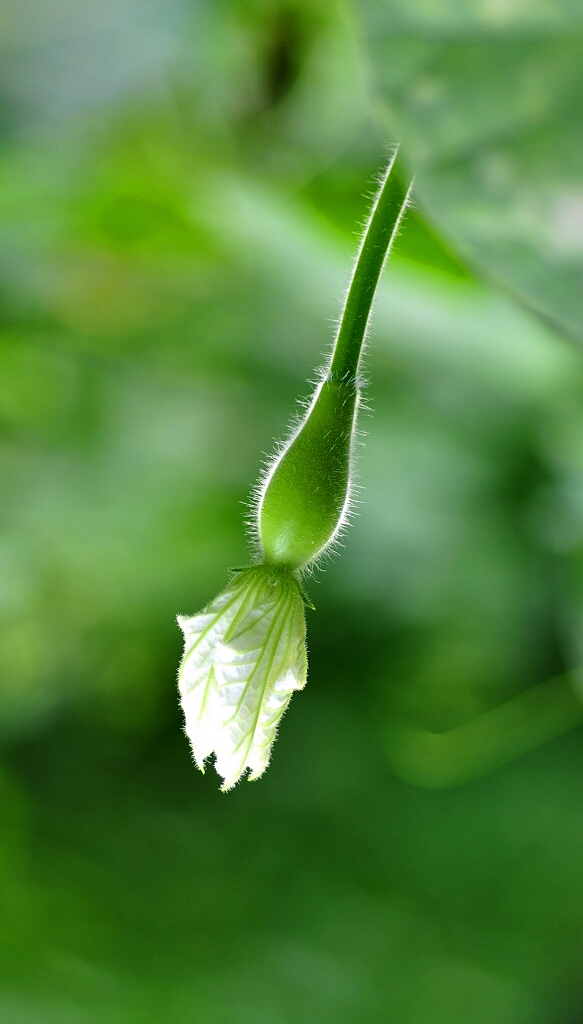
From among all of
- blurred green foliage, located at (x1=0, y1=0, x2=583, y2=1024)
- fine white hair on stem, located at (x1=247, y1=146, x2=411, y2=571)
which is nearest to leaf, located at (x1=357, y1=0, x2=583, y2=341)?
fine white hair on stem, located at (x1=247, y1=146, x2=411, y2=571)

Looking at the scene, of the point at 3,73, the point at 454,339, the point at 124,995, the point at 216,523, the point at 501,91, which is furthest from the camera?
the point at 124,995

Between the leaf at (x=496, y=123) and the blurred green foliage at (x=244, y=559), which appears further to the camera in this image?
the blurred green foliage at (x=244, y=559)

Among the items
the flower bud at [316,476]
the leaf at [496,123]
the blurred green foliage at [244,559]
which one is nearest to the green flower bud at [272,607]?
the flower bud at [316,476]

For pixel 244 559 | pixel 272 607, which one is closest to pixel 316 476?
pixel 272 607

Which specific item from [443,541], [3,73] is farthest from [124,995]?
[3,73]

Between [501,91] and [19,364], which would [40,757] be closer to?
[19,364]

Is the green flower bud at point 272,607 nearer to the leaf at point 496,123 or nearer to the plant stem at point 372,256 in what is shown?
the plant stem at point 372,256
